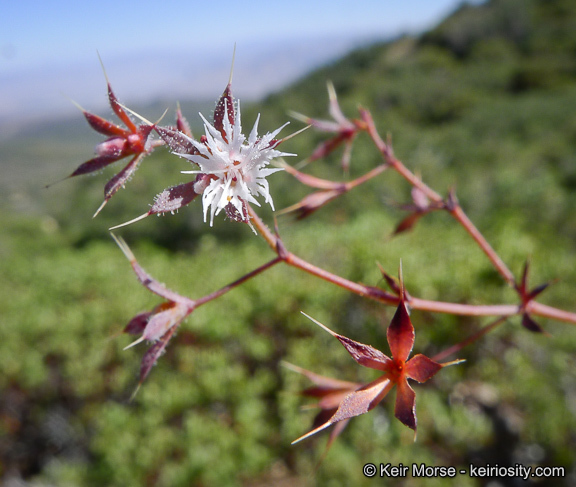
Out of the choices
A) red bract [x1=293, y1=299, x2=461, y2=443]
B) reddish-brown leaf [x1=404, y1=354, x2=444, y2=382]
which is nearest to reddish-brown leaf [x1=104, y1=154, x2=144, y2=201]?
red bract [x1=293, y1=299, x2=461, y2=443]

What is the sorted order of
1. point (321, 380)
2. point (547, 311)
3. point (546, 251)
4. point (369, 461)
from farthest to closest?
point (546, 251), point (369, 461), point (321, 380), point (547, 311)

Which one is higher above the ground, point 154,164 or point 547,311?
point 547,311

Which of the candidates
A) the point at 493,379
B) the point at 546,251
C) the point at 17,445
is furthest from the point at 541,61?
the point at 17,445

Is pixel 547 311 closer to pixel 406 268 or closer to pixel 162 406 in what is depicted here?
pixel 406 268

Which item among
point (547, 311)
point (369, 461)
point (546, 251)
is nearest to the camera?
point (547, 311)

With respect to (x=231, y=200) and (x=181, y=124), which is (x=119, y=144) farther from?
(x=231, y=200)

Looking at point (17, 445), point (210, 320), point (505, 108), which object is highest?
point (210, 320)

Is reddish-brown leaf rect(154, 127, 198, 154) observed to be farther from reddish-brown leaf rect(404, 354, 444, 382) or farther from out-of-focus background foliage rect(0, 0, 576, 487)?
out-of-focus background foliage rect(0, 0, 576, 487)

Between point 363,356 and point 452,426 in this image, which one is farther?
point 452,426
